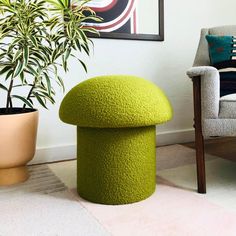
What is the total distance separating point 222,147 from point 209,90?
95 centimetres

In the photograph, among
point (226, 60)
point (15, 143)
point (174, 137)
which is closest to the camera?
point (15, 143)

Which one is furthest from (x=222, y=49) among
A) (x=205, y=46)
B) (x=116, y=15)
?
(x=116, y=15)

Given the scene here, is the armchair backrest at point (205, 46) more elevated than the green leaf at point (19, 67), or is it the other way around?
the armchair backrest at point (205, 46)

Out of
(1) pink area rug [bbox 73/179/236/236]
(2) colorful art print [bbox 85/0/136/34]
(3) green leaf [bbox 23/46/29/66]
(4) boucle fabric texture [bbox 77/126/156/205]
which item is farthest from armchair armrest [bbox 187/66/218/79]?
(2) colorful art print [bbox 85/0/136/34]

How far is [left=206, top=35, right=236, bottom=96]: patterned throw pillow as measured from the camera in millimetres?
1500

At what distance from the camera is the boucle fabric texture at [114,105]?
1012 mm

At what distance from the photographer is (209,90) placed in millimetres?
1158

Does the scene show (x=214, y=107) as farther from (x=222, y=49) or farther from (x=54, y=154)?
(x=54, y=154)

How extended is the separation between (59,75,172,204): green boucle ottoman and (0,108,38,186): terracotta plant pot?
250mm

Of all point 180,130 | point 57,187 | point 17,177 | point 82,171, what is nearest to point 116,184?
point 82,171

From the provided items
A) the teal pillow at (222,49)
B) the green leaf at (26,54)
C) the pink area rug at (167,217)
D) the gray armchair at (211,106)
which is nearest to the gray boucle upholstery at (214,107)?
the gray armchair at (211,106)

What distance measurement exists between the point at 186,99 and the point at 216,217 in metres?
1.27

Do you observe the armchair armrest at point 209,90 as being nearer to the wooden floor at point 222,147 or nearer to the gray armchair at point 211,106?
the gray armchair at point 211,106

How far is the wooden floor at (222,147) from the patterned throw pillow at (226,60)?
0.47 meters
